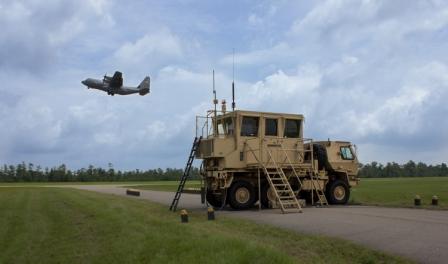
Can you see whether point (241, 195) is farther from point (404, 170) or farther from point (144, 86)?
point (404, 170)

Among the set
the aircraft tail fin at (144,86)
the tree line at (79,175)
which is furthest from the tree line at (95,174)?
the aircraft tail fin at (144,86)

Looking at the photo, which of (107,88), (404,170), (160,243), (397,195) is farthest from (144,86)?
(404,170)

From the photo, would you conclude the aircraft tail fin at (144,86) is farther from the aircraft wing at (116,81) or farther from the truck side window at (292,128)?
the truck side window at (292,128)

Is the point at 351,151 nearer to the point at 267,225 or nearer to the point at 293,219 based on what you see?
the point at 293,219

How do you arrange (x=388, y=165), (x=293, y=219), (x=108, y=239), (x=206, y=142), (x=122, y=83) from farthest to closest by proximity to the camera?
(x=388, y=165) < (x=122, y=83) < (x=206, y=142) < (x=293, y=219) < (x=108, y=239)

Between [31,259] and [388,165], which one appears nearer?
[31,259]

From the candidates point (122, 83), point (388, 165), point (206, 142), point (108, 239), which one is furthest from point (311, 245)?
→ point (388, 165)

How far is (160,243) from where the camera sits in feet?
41.0

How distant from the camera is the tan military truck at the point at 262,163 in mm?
22391

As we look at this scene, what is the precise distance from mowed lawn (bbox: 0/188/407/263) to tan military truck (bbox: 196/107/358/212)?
3.67 meters

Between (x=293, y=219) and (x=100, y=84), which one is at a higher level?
(x=100, y=84)

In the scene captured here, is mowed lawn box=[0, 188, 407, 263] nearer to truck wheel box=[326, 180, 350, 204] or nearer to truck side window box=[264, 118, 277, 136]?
truck side window box=[264, 118, 277, 136]

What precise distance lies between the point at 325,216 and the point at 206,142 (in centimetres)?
723

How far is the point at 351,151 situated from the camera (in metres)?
26.4
